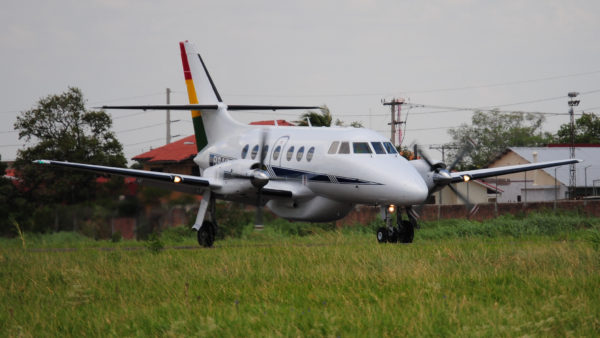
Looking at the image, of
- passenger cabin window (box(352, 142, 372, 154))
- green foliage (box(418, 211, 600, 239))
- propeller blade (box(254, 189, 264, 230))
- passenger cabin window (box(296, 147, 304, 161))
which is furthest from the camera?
green foliage (box(418, 211, 600, 239))

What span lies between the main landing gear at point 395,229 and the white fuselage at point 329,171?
2.21ft

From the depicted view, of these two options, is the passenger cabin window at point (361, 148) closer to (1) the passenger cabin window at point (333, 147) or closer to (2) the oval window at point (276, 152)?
(1) the passenger cabin window at point (333, 147)

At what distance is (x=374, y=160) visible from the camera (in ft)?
70.7

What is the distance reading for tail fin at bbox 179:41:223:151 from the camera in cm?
2964

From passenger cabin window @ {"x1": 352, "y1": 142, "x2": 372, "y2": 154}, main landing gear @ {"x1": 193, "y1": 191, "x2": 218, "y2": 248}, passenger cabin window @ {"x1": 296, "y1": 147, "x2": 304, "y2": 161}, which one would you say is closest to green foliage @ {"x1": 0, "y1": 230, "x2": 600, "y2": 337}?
passenger cabin window @ {"x1": 352, "y1": 142, "x2": 372, "y2": 154}

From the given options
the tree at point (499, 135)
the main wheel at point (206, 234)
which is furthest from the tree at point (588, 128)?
the main wheel at point (206, 234)

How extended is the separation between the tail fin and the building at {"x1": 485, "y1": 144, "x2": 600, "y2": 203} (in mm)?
39268

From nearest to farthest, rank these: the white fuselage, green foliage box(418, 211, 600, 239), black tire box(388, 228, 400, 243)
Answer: the white fuselage
black tire box(388, 228, 400, 243)
green foliage box(418, 211, 600, 239)

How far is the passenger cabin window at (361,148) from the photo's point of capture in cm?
2192

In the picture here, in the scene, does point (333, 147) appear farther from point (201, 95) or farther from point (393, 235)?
point (201, 95)

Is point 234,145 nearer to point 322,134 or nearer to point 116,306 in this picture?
point 322,134

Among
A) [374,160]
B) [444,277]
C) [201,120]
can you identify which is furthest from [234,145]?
[444,277]

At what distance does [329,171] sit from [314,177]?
2.49ft

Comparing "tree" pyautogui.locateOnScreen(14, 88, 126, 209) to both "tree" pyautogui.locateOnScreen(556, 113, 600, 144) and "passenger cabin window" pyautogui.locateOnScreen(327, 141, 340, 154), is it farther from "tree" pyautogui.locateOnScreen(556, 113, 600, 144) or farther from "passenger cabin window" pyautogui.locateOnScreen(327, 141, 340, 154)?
"tree" pyautogui.locateOnScreen(556, 113, 600, 144)
